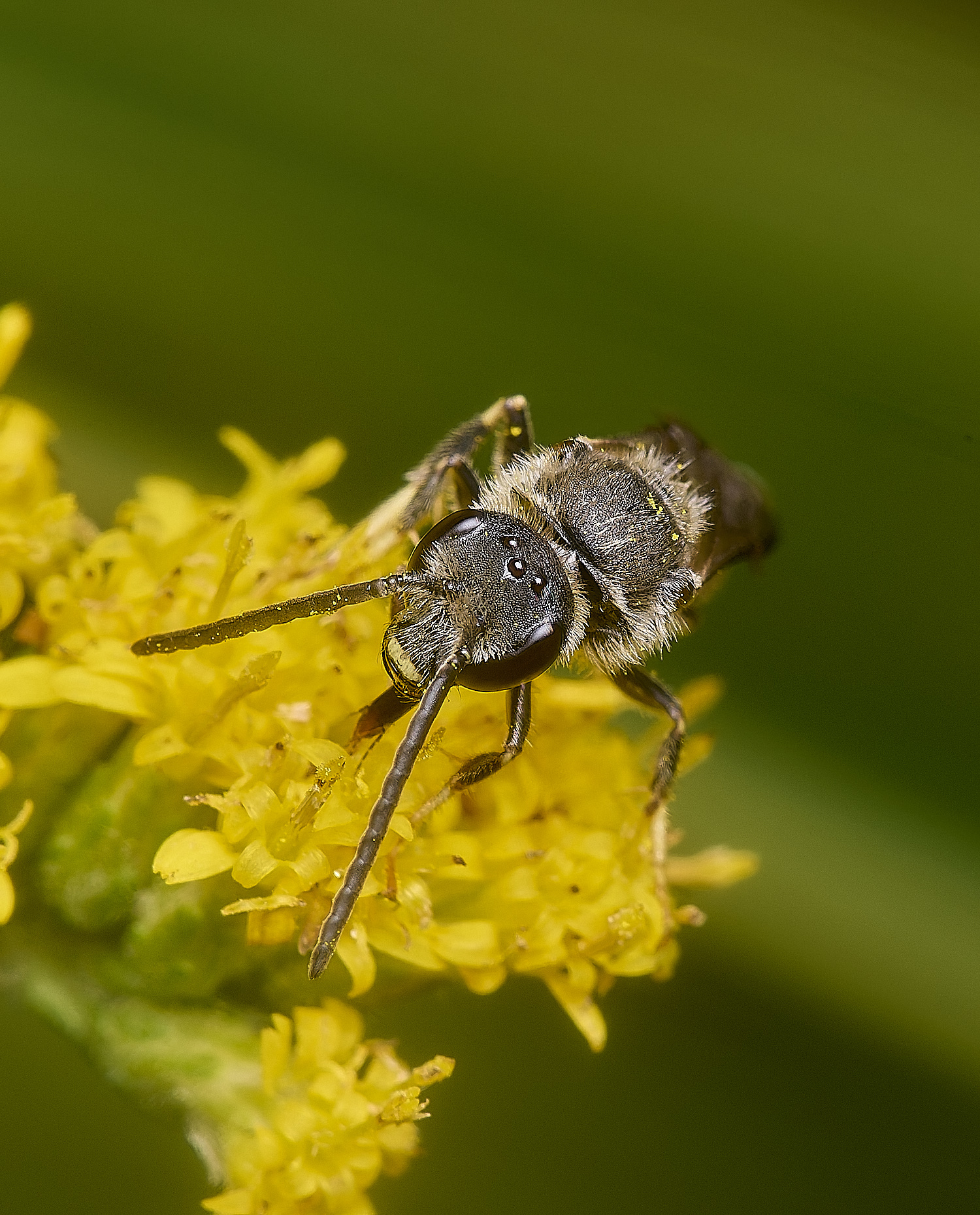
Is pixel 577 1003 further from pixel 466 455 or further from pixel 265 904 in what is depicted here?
pixel 466 455

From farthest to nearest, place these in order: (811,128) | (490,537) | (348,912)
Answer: (811,128) < (490,537) < (348,912)

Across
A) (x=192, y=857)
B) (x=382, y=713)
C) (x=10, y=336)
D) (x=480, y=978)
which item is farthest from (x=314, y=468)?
(x=480, y=978)

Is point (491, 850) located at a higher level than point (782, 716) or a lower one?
lower

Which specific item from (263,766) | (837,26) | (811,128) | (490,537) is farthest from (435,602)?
(837,26)

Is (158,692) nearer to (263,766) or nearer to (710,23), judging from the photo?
(263,766)

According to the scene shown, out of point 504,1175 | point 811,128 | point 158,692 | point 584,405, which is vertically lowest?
point 504,1175

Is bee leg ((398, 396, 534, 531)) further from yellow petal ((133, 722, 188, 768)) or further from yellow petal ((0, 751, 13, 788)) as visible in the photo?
yellow petal ((0, 751, 13, 788))

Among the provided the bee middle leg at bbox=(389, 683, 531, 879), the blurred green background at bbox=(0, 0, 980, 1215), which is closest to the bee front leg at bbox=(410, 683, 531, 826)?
the bee middle leg at bbox=(389, 683, 531, 879)
